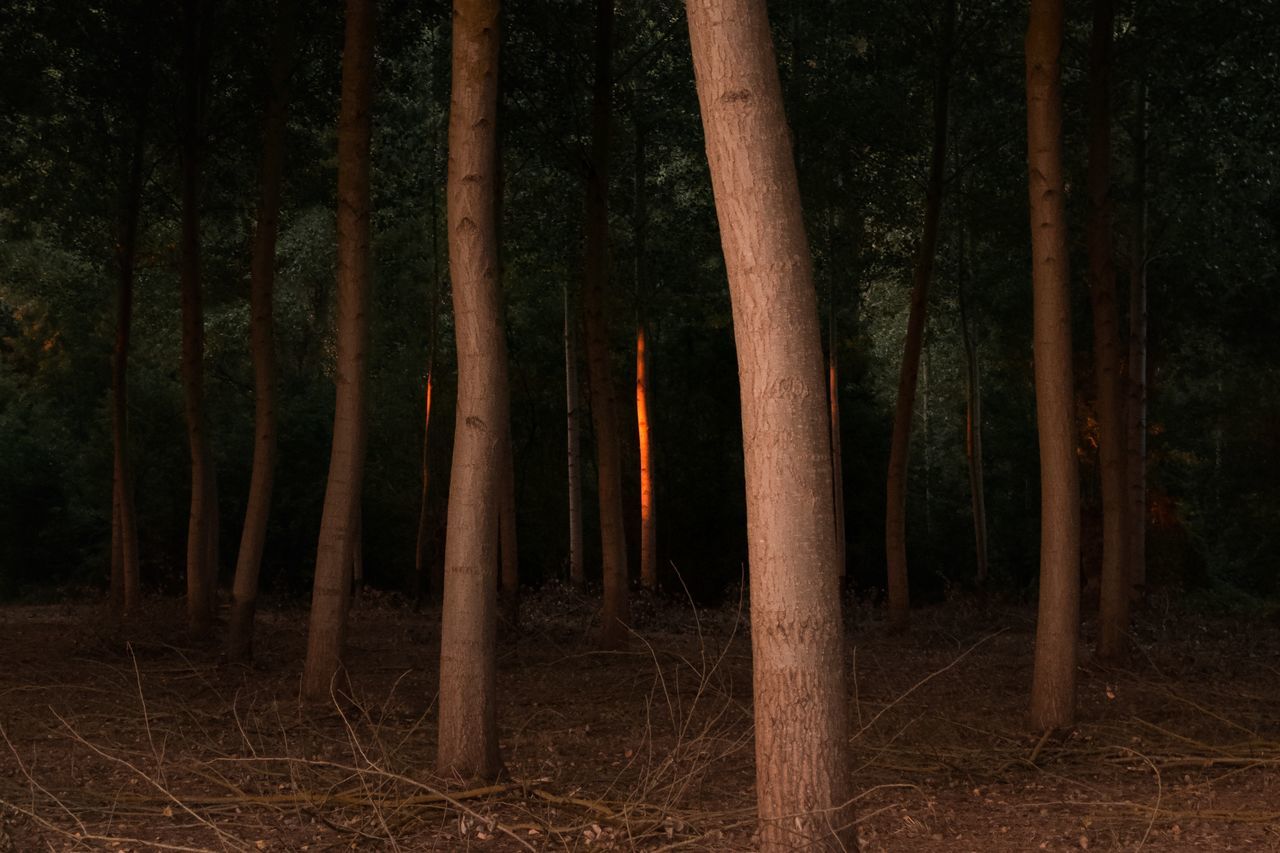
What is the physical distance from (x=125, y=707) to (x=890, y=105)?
43.3 ft

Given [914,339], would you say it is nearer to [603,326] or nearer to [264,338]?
[603,326]

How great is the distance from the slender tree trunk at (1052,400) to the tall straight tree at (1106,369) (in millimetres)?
3013

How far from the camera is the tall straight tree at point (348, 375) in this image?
10617 millimetres

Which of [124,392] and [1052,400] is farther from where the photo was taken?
[124,392]

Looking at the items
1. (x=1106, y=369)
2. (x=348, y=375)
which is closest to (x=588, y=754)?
(x=348, y=375)

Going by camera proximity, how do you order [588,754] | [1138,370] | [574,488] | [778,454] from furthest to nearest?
[574,488] < [1138,370] < [588,754] < [778,454]

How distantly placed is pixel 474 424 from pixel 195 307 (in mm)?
8803

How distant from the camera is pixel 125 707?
36.9ft

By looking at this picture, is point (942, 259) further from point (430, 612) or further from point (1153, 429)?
point (430, 612)

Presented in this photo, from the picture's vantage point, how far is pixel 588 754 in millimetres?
9648

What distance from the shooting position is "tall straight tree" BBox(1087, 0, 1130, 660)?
42.2 feet

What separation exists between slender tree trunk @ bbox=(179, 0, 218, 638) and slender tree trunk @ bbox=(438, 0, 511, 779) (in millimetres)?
8339

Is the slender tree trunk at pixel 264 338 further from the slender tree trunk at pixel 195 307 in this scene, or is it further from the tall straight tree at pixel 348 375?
the tall straight tree at pixel 348 375

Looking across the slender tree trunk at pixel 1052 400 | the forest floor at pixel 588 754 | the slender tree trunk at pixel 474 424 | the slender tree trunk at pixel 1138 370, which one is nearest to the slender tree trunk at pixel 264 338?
the forest floor at pixel 588 754
